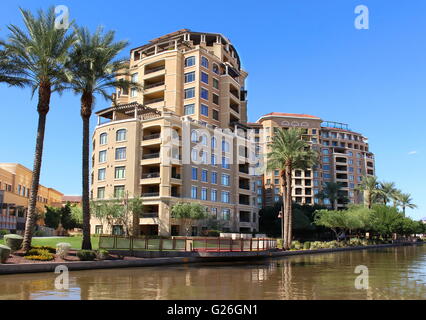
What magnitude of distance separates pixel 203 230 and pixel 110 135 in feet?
64.5

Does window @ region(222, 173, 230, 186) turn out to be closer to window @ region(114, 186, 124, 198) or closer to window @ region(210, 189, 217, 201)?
window @ region(210, 189, 217, 201)

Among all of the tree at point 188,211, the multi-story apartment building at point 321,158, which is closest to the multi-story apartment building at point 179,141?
the tree at point 188,211

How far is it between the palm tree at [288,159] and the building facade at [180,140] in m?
2.80

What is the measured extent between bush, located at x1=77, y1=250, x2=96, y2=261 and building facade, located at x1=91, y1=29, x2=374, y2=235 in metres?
26.0

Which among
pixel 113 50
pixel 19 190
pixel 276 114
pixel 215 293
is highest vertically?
pixel 276 114

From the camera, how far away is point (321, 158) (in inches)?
5054

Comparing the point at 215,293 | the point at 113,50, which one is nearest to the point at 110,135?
the point at 113,50

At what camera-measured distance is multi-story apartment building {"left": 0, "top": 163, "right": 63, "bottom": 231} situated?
211ft

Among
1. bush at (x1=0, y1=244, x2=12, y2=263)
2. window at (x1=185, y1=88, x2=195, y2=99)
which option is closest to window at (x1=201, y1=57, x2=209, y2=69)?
window at (x1=185, y1=88, x2=195, y2=99)

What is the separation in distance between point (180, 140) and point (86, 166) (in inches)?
1228

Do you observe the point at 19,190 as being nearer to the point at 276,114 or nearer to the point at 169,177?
the point at 169,177

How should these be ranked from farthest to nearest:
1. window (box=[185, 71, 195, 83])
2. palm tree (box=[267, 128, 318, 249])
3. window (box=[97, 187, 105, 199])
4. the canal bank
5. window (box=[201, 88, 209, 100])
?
window (box=[201, 88, 209, 100]), window (box=[185, 71, 195, 83]), window (box=[97, 187, 105, 199]), palm tree (box=[267, 128, 318, 249]), the canal bank
